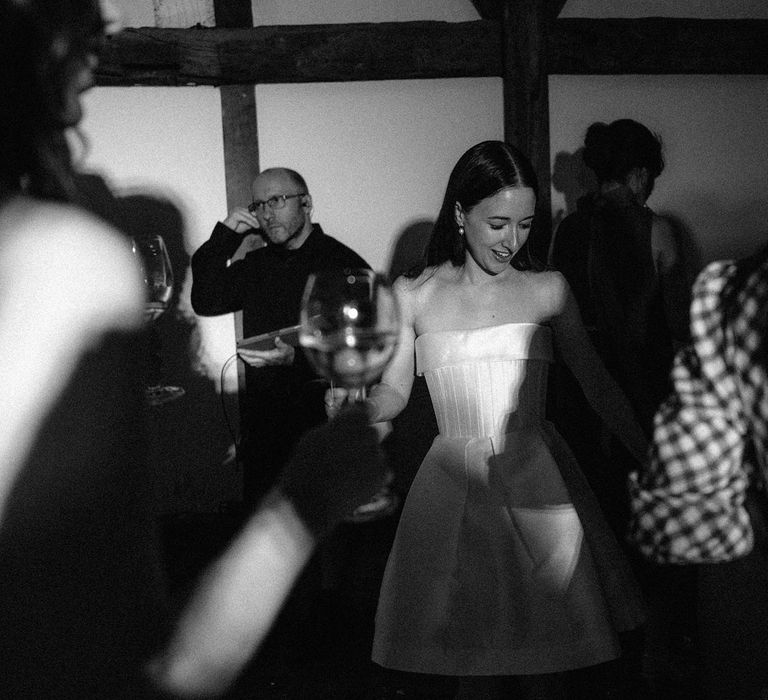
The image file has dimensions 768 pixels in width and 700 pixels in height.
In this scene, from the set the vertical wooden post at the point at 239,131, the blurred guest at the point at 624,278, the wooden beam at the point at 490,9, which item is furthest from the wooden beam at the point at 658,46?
the vertical wooden post at the point at 239,131

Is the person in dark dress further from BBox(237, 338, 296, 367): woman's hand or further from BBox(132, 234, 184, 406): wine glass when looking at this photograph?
BBox(132, 234, 184, 406): wine glass

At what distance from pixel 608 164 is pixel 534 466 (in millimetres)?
1809

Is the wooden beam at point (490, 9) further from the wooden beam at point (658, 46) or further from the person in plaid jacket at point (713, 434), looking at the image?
the person in plaid jacket at point (713, 434)

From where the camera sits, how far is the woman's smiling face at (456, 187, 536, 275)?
2.29 m

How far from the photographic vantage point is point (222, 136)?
4.42 metres

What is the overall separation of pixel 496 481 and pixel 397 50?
2.95 meters

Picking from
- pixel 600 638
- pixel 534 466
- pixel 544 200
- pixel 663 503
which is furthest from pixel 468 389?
pixel 544 200

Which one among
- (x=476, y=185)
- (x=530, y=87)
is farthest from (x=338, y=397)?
(x=530, y=87)

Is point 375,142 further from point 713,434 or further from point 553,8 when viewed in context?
point 713,434

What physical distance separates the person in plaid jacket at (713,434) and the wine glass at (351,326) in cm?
37

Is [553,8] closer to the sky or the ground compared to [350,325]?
closer to the sky

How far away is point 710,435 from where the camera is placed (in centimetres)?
105

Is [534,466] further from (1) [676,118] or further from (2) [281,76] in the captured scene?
(1) [676,118]

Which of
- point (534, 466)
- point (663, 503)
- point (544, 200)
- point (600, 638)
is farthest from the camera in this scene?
point (544, 200)
